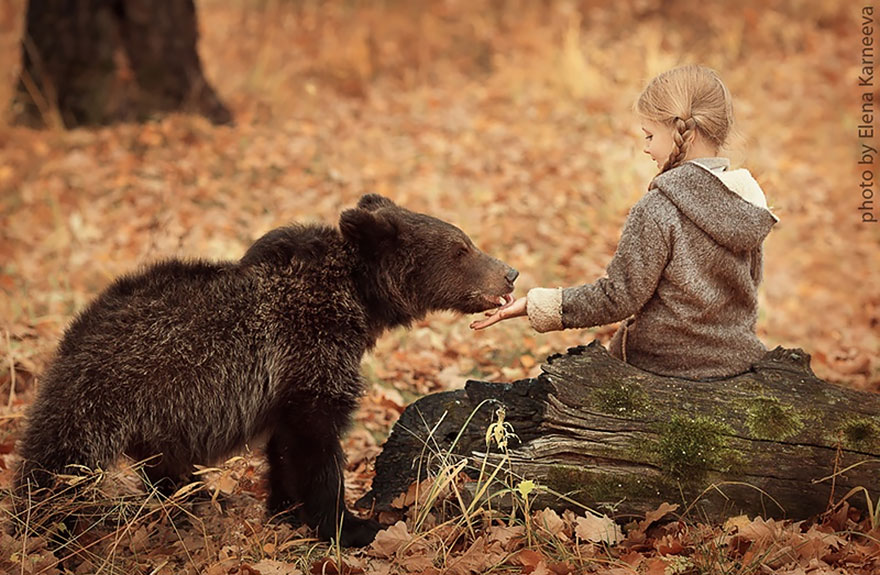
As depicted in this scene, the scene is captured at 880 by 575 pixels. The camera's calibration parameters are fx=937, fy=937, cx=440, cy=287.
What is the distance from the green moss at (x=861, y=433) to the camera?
4.70m

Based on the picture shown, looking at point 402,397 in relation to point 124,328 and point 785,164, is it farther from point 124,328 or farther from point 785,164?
point 785,164

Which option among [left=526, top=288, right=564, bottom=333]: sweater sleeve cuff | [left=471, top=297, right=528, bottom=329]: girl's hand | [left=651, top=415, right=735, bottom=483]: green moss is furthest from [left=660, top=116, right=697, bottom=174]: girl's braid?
[left=651, top=415, right=735, bottom=483]: green moss

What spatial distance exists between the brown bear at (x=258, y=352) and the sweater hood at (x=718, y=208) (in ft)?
3.69

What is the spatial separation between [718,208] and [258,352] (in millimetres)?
2469

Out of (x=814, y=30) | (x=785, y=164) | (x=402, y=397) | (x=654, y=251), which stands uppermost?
(x=814, y=30)

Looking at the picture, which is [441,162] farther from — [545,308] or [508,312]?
[545,308]

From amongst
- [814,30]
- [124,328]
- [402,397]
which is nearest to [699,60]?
[814,30]

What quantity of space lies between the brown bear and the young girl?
74 cm

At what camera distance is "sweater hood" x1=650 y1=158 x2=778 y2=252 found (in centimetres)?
475

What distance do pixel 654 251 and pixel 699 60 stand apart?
11610mm

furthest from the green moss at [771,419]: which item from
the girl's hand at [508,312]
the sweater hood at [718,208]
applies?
the girl's hand at [508,312]

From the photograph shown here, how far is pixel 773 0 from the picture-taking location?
18.0 meters

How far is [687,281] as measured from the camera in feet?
15.9

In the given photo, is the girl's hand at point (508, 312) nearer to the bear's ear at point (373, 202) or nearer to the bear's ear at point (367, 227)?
the bear's ear at point (367, 227)
